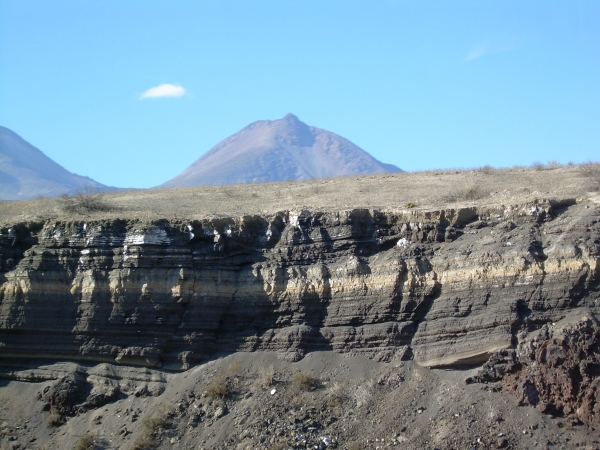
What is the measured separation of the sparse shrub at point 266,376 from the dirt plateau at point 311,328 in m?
0.06

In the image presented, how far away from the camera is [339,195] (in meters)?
27.9

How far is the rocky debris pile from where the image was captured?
17.2 meters

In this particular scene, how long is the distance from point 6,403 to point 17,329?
211cm

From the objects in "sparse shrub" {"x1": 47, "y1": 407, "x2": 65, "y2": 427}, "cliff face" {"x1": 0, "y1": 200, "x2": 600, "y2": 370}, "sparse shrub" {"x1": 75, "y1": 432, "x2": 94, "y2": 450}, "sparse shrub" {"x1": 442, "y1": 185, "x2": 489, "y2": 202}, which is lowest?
"sparse shrub" {"x1": 75, "y1": 432, "x2": 94, "y2": 450}

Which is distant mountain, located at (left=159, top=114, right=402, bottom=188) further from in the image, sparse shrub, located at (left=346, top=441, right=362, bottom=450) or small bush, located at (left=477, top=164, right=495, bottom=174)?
sparse shrub, located at (left=346, top=441, right=362, bottom=450)

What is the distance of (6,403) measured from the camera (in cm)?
2088

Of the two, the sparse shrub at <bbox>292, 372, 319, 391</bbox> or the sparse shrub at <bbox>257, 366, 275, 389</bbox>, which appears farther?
the sparse shrub at <bbox>257, 366, 275, 389</bbox>

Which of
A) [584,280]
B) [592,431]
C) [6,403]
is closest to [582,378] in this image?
[592,431]

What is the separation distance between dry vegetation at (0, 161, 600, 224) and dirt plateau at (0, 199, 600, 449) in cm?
153

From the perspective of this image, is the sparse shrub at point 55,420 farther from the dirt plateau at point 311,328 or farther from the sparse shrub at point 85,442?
the sparse shrub at point 85,442

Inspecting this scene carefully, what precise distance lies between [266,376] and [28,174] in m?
70.8

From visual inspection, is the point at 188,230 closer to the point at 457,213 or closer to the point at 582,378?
the point at 457,213

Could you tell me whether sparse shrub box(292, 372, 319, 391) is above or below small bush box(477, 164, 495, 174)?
below

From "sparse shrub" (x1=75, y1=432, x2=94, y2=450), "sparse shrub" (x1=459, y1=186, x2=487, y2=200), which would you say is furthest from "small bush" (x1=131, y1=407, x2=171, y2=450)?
"sparse shrub" (x1=459, y1=186, x2=487, y2=200)
